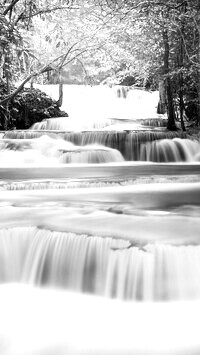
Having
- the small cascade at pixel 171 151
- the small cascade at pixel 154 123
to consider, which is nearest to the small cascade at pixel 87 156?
the small cascade at pixel 171 151

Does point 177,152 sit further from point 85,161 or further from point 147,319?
point 147,319

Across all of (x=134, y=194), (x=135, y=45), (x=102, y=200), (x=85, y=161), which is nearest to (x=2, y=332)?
(x=102, y=200)

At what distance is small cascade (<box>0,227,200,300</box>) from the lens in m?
3.23

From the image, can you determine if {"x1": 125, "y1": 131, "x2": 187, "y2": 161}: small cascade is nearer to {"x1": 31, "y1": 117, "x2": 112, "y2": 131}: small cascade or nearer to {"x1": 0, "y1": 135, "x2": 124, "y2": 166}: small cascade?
{"x1": 0, "y1": 135, "x2": 124, "y2": 166}: small cascade

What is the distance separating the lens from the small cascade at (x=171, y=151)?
1069cm

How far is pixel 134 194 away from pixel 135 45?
8.97 m

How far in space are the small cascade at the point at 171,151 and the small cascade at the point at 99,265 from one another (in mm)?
7109

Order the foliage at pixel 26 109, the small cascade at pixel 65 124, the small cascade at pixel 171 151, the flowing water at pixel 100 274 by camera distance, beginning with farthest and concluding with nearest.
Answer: the small cascade at pixel 65 124 < the foliage at pixel 26 109 < the small cascade at pixel 171 151 < the flowing water at pixel 100 274

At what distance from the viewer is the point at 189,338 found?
2848 millimetres

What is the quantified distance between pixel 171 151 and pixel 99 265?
776 cm

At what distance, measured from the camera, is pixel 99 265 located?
Answer: 344 cm

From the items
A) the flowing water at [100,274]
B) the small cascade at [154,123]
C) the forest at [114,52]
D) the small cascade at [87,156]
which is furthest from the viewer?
the small cascade at [154,123]

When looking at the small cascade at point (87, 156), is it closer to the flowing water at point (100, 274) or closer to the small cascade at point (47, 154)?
the small cascade at point (47, 154)

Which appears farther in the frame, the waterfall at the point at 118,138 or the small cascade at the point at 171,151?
the waterfall at the point at 118,138
